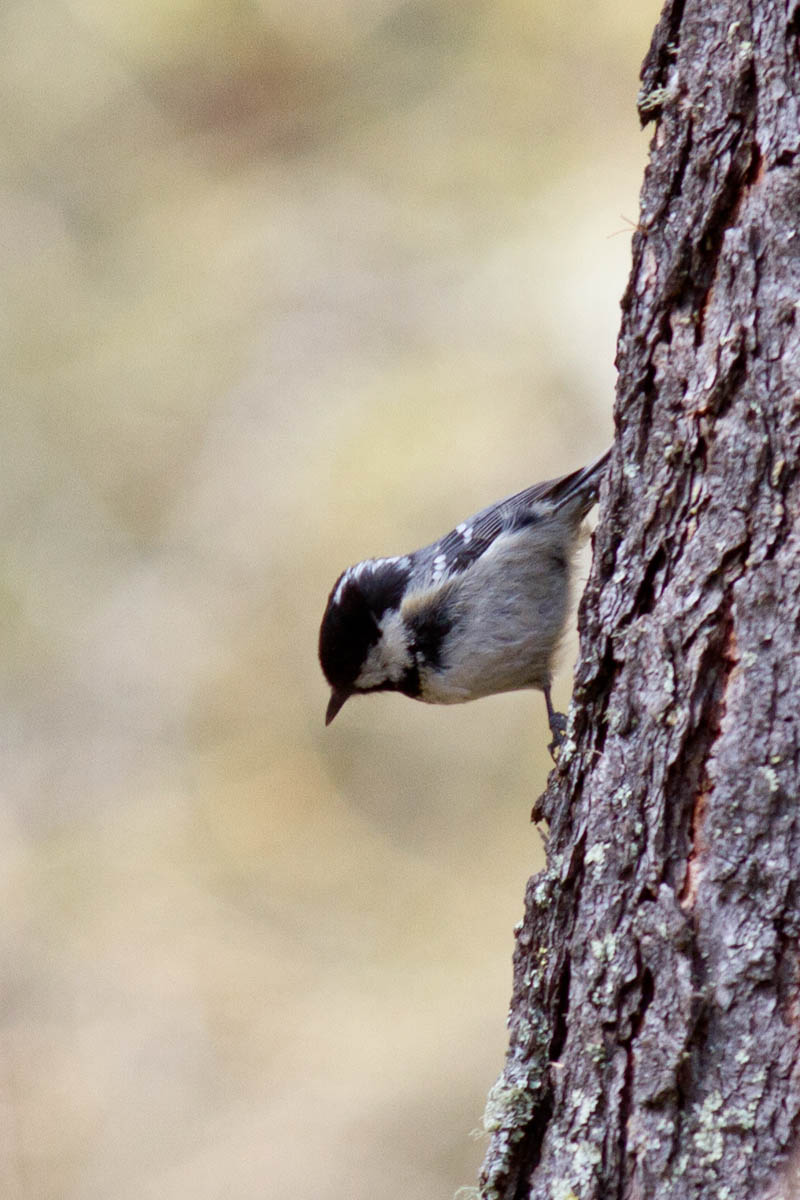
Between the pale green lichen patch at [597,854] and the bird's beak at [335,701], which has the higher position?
the bird's beak at [335,701]

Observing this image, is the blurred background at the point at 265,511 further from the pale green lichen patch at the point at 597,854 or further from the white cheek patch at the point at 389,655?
the pale green lichen patch at the point at 597,854

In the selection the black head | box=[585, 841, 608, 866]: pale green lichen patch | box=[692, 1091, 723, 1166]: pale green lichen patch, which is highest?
the black head

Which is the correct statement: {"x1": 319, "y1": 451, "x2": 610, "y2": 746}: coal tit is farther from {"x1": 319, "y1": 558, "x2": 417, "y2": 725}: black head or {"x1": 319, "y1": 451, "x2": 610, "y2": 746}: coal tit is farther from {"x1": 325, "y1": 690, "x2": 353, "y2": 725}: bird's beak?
{"x1": 325, "y1": 690, "x2": 353, "y2": 725}: bird's beak

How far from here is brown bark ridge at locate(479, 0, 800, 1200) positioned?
6.27ft

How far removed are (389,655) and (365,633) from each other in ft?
0.45

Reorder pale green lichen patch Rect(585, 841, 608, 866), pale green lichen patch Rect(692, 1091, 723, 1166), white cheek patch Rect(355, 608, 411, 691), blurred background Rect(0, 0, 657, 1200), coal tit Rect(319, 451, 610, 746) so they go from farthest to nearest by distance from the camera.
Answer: blurred background Rect(0, 0, 657, 1200) < white cheek patch Rect(355, 608, 411, 691) < coal tit Rect(319, 451, 610, 746) < pale green lichen patch Rect(585, 841, 608, 866) < pale green lichen patch Rect(692, 1091, 723, 1166)

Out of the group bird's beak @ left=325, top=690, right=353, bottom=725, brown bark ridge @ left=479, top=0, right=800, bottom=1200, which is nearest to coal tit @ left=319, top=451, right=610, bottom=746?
bird's beak @ left=325, top=690, right=353, bottom=725

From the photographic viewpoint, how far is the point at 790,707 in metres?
1.92

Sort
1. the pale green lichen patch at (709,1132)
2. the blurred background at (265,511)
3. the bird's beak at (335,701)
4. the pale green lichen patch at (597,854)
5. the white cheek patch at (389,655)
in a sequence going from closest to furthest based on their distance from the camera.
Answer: the pale green lichen patch at (709,1132) < the pale green lichen patch at (597,854) < the white cheek patch at (389,655) < the bird's beak at (335,701) < the blurred background at (265,511)

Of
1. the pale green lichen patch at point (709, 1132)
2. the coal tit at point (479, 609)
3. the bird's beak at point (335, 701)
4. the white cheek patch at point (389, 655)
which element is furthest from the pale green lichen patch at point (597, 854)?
the bird's beak at point (335, 701)

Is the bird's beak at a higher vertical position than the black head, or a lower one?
lower

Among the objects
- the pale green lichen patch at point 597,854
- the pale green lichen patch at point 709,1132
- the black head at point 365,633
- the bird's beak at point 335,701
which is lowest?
the pale green lichen patch at point 709,1132

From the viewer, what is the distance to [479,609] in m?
4.17

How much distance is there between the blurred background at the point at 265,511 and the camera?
6566 millimetres
